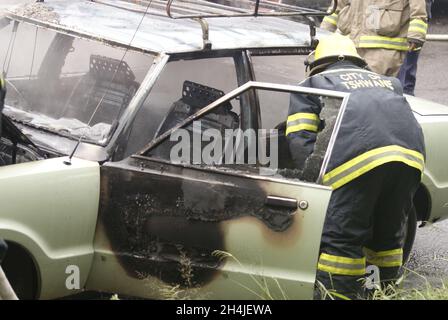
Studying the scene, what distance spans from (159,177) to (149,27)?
3.51 feet

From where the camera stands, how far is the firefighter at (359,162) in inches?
164

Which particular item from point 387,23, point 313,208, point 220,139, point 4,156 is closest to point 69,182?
point 4,156

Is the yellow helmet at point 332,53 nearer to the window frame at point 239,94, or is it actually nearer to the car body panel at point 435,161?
the window frame at point 239,94

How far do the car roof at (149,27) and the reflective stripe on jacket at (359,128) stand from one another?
60 centimetres

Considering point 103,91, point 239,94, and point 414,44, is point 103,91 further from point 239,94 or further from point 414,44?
point 414,44

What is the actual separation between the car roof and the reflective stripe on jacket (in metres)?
0.60

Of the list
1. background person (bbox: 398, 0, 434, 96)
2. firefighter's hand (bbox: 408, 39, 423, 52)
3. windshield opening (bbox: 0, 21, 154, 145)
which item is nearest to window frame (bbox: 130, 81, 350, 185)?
windshield opening (bbox: 0, 21, 154, 145)

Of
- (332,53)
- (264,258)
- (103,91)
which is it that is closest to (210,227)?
(264,258)

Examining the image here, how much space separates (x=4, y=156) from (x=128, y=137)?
0.62m

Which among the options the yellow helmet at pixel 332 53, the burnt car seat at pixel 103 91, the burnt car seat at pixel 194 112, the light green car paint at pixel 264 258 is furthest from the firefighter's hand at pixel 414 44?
the light green car paint at pixel 264 258

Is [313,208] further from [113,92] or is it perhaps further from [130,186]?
[113,92]

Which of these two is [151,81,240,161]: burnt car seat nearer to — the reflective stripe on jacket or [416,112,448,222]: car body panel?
the reflective stripe on jacket

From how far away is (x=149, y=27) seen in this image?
4.82 m

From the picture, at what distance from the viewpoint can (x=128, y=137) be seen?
14.0ft
